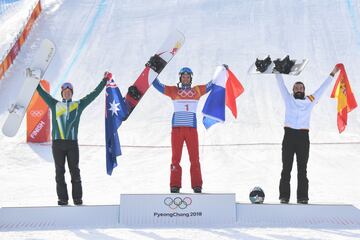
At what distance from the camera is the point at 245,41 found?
17.6 m

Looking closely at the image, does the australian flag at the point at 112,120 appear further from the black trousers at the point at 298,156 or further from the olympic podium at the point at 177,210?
the black trousers at the point at 298,156

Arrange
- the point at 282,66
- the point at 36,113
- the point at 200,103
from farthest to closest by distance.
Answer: the point at 200,103 → the point at 36,113 → the point at 282,66

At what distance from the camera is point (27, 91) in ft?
24.9

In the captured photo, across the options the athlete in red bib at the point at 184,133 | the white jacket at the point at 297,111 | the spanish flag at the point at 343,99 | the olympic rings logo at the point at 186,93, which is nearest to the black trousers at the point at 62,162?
the athlete in red bib at the point at 184,133

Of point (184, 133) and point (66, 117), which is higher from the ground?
point (66, 117)

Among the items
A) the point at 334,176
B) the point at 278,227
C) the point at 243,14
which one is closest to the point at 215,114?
the point at 278,227

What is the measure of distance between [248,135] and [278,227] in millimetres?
5206

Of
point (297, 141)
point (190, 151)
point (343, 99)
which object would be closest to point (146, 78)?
point (190, 151)

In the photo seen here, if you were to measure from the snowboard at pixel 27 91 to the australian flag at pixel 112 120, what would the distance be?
0.73m

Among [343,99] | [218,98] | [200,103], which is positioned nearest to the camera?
[218,98]

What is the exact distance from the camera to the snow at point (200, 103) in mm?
8883

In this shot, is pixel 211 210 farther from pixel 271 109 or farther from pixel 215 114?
pixel 271 109

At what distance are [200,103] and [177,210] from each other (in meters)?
6.84

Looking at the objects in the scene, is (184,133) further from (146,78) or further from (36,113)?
(36,113)
